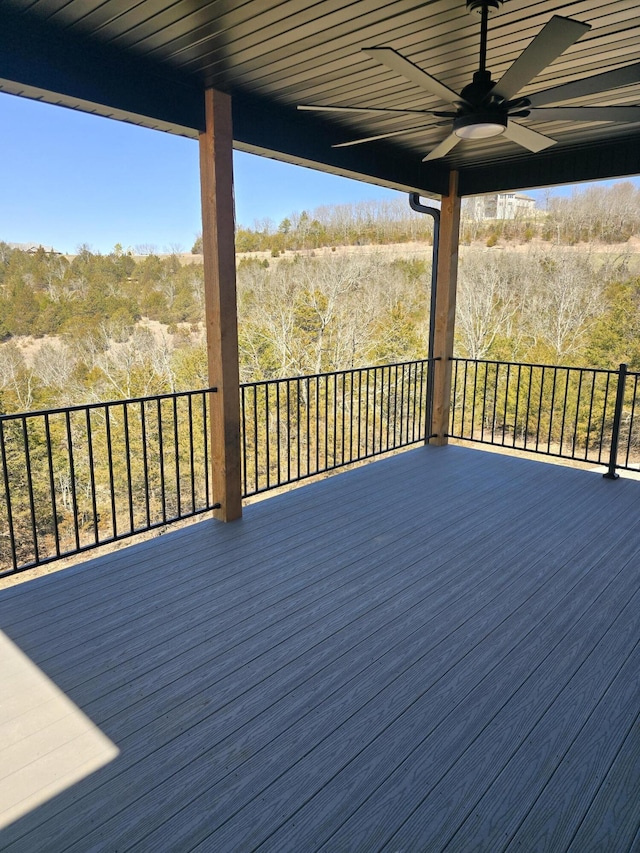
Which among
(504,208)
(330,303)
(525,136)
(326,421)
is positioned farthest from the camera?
(504,208)

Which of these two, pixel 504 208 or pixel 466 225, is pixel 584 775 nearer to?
pixel 466 225

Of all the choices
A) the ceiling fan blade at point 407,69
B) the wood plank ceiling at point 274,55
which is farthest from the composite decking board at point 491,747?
the wood plank ceiling at point 274,55

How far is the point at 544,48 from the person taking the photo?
1927mm

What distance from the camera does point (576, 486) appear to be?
14.9ft

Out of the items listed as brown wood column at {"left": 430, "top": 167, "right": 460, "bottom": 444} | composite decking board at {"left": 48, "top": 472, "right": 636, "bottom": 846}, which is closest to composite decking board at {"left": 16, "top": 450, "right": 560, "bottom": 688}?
composite decking board at {"left": 48, "top": 472, "right": 636, "bottom": 846}

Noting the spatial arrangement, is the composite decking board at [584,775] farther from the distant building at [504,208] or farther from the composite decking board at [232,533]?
the distant building at [504,208]

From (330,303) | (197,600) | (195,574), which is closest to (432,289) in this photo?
(195,574)

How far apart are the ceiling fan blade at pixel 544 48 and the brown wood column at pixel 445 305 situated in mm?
3267

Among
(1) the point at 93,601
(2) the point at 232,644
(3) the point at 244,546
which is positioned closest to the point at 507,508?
(3) the point at 244,546

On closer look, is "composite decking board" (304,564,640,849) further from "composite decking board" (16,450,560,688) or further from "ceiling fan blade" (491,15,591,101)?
"ceiling fan blade" (491,15,591,101)

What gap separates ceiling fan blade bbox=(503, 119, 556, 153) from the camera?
257 cm

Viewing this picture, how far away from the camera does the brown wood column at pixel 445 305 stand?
17.8ft

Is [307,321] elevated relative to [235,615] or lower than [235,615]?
elevated

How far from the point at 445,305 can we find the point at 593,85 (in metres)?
3.41
